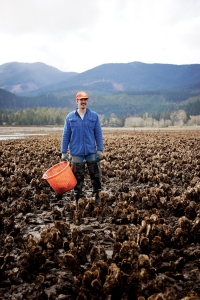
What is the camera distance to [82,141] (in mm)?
5926

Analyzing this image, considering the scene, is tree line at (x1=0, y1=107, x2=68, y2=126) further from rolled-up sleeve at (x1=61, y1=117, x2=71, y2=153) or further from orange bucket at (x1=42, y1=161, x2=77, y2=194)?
orange bucket at (x1=42, y1=161, x2=77, y2=194)

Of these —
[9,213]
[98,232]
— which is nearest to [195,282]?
[98,232]

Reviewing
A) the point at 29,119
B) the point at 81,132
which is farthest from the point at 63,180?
the point at 29,119

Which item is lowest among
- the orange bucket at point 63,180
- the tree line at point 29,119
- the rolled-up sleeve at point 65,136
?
the orange bucket at point 63,180

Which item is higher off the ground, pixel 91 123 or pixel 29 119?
pixel 29 119

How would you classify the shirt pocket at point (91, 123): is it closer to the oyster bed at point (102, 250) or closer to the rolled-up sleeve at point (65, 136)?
the rolled-up sleeve at point (65, 136)

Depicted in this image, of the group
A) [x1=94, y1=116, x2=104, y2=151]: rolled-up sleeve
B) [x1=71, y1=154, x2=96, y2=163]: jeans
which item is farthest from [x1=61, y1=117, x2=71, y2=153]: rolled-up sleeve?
[x1=94, y1=116, x2=104, y2=151]: rolled-up sleeve

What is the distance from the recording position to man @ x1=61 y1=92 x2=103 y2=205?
5863 millimetres

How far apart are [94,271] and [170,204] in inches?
117

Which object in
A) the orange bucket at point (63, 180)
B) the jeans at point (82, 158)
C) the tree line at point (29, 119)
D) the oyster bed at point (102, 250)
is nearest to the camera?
the oyster bed at point (102, 250)

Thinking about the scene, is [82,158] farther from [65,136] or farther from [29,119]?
[29,119]

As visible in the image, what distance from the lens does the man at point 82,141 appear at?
5.86m

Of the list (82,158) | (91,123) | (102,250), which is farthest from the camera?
(82,158)

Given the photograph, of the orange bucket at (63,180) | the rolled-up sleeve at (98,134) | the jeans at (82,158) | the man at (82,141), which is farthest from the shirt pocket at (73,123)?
the orange bucket at (63,180)
